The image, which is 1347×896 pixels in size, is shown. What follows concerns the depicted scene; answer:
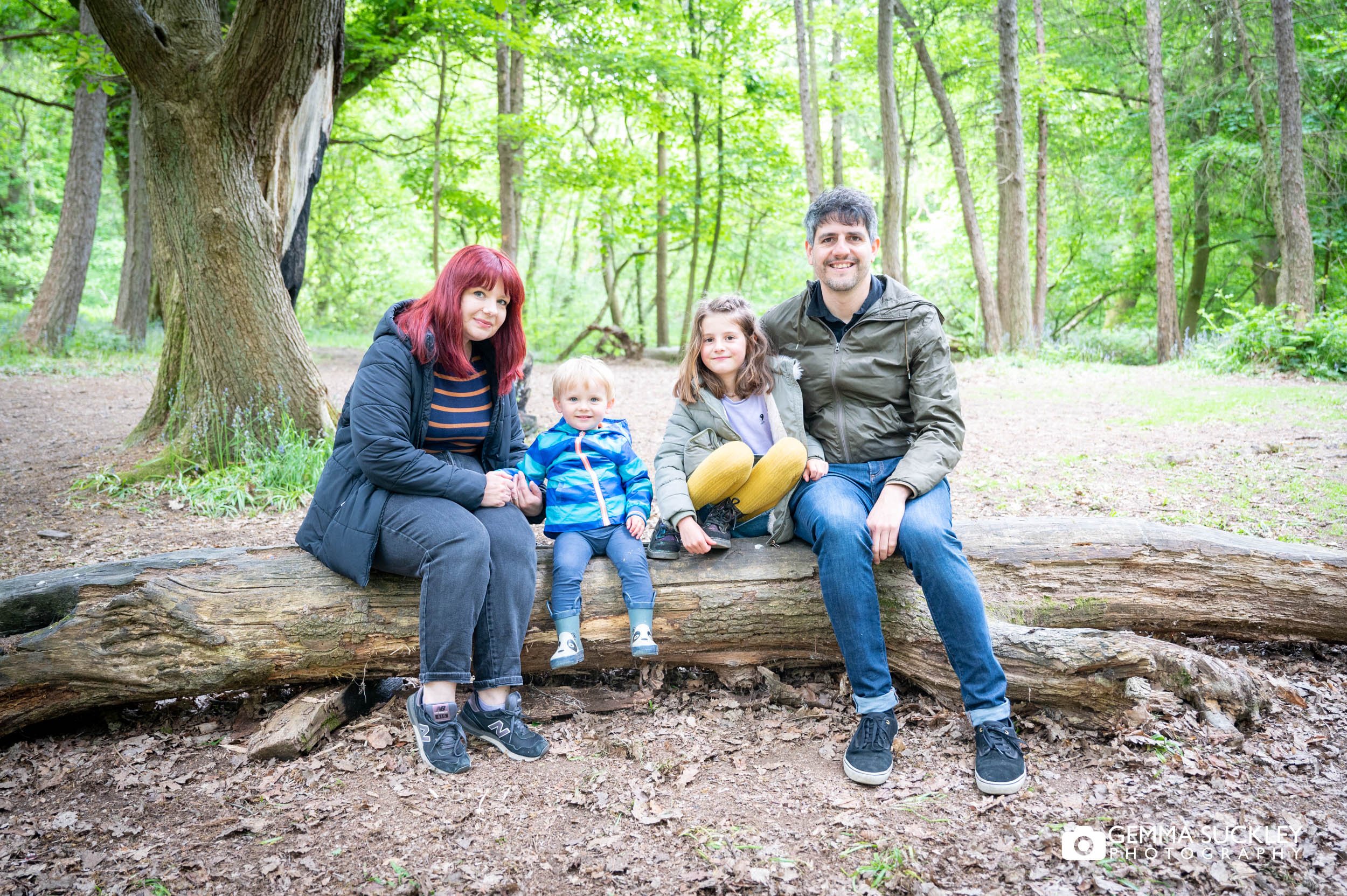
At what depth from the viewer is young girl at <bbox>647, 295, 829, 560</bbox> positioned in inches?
121

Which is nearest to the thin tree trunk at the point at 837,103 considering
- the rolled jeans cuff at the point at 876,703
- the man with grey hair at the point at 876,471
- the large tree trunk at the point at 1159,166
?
the large tree trunk at the point at 1159,166

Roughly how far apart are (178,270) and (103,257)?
2525cm

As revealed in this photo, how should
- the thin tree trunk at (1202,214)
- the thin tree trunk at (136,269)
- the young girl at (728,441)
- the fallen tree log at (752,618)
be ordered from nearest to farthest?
the fallen tree log at (752,618) → the young girl at (728,441) → the thin tree trunk at (136,269) → the thin tree trunk at (1202,214)

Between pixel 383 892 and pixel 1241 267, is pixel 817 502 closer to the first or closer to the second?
pixel 383 892

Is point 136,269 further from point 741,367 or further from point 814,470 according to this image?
point 814,470

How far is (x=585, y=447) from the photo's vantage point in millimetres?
3256

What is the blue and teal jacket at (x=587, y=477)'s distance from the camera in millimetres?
3201

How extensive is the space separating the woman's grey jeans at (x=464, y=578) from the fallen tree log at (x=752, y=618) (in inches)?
8.4

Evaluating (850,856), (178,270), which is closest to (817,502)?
(850,856)

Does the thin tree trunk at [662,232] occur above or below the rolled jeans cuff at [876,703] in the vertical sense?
above

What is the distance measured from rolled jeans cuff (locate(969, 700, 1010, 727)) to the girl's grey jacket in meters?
0.93

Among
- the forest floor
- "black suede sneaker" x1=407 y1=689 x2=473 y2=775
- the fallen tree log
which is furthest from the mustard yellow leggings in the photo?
"black suede sneaker" x1=407 y1=689 x2=473 y2=775

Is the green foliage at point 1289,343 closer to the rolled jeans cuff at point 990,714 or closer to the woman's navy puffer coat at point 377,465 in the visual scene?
the rolled jeans cuff at point 990,714

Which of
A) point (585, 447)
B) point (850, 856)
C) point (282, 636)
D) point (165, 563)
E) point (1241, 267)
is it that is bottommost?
point (850, 856)
